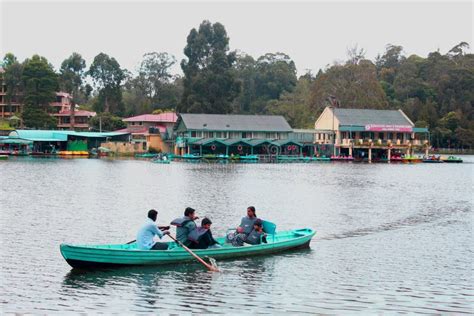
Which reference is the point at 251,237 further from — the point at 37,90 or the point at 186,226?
the point at 37,90

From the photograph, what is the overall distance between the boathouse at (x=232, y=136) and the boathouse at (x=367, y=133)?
17.2 ft

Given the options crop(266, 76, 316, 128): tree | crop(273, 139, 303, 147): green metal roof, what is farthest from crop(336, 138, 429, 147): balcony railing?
crop(266, 76, 316, 128): tree

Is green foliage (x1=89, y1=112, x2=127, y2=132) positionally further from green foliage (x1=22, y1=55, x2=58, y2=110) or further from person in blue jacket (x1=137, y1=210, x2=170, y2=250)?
person in blue jacket (x1=137, y1=210, x2=170, y2=250)

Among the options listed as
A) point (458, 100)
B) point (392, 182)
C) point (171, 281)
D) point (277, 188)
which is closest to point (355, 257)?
point (171, 281)

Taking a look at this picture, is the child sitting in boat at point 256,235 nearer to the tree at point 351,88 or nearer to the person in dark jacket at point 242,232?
the person in dark jacket at point 242,232

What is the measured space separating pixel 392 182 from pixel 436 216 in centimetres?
2120

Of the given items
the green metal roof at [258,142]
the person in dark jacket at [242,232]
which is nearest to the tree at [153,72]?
the green metal roof at [258,142]

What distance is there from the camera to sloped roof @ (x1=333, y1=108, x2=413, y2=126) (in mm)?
93831

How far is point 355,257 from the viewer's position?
21.2 meters

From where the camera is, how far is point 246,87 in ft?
419

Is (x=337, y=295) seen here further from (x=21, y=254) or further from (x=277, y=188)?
(x=277, y=188)

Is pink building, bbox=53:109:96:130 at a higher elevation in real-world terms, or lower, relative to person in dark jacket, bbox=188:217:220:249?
higher

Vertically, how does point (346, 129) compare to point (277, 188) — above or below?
above

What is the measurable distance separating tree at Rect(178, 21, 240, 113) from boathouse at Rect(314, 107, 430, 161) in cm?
1472
